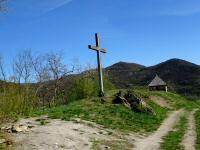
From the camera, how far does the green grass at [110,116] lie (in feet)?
70.4

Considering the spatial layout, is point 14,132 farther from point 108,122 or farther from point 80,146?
point 108,122

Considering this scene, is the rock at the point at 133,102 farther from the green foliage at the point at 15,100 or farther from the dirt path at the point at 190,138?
the green foliage at the point at 15,100

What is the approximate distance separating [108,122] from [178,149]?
625cm

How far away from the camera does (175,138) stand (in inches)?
739

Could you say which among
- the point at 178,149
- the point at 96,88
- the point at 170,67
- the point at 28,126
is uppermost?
the point at 170,67

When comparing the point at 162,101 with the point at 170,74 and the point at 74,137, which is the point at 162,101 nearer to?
the point at 74,137

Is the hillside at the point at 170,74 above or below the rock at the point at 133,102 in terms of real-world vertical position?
above

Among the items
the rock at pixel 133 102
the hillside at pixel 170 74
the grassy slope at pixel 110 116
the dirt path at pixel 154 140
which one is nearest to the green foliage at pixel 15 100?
the grassy slope at pixel 110 116

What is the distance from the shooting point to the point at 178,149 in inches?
627

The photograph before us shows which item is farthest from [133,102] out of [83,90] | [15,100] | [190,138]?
[15,100]

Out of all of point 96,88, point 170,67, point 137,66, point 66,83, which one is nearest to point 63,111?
point 96,88

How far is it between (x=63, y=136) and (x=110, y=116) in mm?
7499

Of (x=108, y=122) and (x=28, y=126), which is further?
(x=108, y=122)

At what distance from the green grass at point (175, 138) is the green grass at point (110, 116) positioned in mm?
1198
